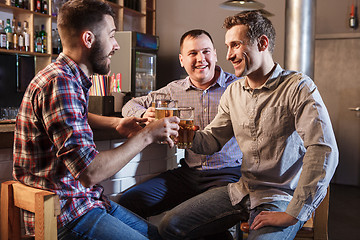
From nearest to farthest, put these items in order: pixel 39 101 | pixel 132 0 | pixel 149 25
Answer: pixel 39 101 < pixel 132 0 < pixel 149 25

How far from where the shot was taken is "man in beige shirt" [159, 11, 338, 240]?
1.55 m

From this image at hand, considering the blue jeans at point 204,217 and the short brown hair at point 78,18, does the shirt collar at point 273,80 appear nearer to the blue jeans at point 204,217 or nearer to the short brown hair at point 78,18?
the blue jeans at point 204,217

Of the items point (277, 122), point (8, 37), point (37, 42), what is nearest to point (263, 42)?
point (277, 122)

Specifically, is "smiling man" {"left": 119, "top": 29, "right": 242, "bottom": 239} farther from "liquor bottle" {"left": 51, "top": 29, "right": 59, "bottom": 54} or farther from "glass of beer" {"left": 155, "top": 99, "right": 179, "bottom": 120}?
"liquor bottle" {"left": 51, "top": 29, "right": 59, "bottom": 54}

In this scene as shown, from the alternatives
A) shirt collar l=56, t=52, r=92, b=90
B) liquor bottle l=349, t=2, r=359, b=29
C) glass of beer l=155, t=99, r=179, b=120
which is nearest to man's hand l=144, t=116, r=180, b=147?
glass of beer l=155, t=99, r=179, b=120

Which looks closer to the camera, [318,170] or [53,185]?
[53,185]

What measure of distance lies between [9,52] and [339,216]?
154 inches

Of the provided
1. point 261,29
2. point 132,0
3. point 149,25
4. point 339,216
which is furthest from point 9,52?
point 339,216

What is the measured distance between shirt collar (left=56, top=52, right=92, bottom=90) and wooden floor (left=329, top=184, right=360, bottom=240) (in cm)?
279

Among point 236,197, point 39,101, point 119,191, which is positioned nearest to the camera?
point 39,101

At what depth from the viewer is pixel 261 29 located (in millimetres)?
1857

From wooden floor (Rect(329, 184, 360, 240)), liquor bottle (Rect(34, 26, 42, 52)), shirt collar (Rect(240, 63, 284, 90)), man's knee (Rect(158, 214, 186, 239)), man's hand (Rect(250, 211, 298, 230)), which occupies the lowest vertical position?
wooden floor (Rect(329, 184, 360, 240))

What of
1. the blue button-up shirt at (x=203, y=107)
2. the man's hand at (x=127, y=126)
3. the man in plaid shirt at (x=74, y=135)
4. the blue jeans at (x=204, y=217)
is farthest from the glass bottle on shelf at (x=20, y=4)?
the blue jeans at (x=204, y=217)

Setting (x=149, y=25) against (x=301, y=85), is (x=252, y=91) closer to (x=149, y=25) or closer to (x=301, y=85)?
(x=301, y=85)
